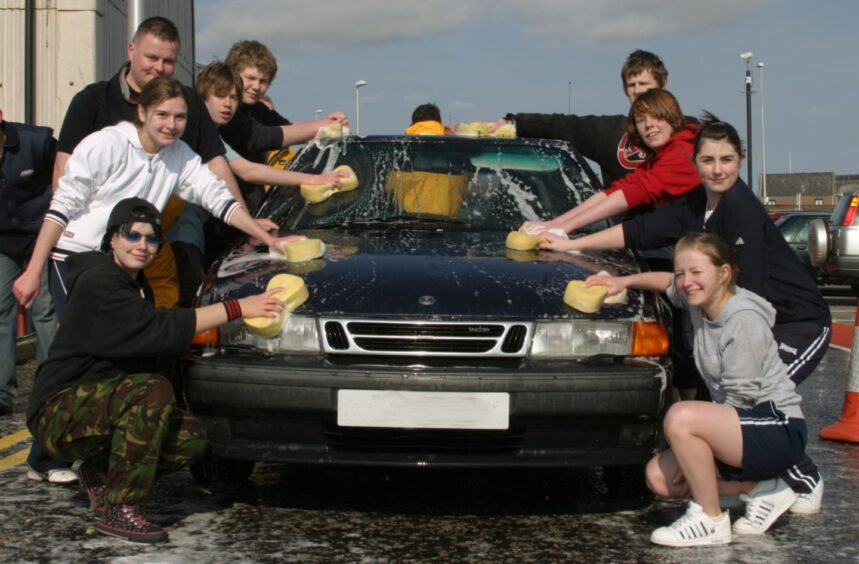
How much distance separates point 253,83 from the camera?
6.65 metres

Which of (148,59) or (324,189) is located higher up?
(148,59)

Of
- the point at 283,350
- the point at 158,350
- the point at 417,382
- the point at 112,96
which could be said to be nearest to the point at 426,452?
the point at 417,382

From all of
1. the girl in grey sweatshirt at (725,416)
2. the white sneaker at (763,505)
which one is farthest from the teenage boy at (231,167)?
the white sneaker at (763,505)

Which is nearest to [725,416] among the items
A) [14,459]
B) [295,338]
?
[295,338]

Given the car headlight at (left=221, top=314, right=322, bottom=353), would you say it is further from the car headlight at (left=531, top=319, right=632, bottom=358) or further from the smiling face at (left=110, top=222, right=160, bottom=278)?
the car headlight at (left=531, top=319, right=632, bottom=358)

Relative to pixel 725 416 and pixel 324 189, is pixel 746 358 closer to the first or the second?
pixel 725 416

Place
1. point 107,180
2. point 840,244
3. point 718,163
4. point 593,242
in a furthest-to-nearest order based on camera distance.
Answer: point 840,244, point 593,242, point 107,180, point 718,163

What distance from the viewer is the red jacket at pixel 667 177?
517 centimetres

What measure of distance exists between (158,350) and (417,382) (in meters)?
0.89

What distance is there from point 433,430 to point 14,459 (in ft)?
7.91

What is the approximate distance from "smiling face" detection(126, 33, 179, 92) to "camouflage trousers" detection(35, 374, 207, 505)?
60.2 inches

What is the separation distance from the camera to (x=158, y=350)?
162 inches

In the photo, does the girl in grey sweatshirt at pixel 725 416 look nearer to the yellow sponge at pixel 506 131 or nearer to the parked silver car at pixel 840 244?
the yellow sponge at pixel 506 131

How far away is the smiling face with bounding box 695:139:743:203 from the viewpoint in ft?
14.7
